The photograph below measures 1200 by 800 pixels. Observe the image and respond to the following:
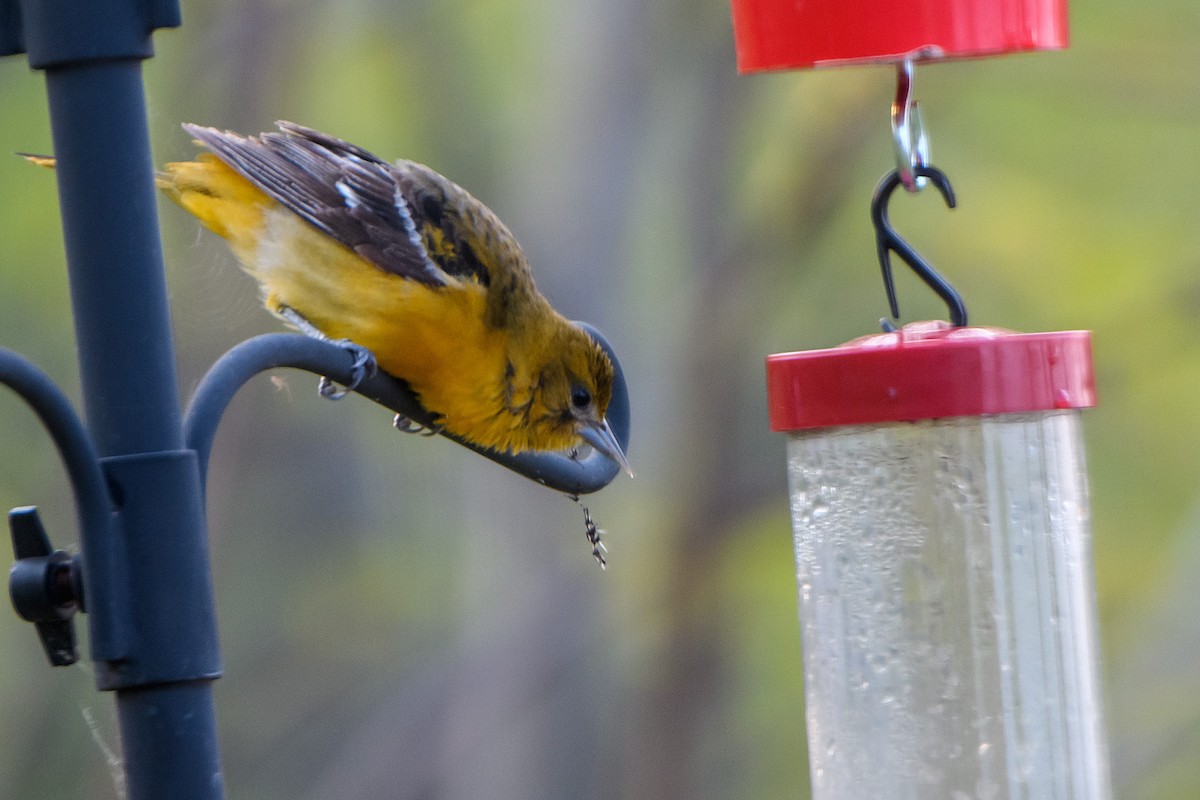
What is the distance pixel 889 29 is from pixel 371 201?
8.01ft

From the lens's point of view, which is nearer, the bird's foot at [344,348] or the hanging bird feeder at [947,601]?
the hanging bird feeder at [947,601]

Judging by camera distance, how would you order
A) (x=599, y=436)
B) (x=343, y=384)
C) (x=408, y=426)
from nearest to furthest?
(x=343, y=384)
(x=599, y=436)
(x=408, y=426)

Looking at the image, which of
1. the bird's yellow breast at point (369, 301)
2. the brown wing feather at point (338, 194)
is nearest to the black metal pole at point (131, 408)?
the bird's yellow breast at point (369, 301)

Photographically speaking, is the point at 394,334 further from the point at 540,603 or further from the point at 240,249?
the point at 540,603

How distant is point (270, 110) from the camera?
1012 cm

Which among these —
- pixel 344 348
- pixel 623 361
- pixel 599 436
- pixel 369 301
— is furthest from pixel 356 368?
pixel 623 361

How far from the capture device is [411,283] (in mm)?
3990

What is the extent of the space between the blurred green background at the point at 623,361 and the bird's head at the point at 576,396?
5402 millimetres

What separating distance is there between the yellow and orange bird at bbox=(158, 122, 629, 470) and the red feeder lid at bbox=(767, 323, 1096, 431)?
152cm

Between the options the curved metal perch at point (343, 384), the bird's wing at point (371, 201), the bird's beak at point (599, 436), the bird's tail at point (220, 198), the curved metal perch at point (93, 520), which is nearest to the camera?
the curved metal perch at point (93, 520)

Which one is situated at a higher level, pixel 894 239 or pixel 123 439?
pixel 894 239

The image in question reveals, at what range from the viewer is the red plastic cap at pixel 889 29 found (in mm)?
2070

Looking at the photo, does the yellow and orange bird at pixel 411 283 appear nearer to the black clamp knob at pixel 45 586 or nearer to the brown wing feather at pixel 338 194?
the brown wing feather at pixel 338 194

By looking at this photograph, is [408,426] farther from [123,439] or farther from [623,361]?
[623,361]
